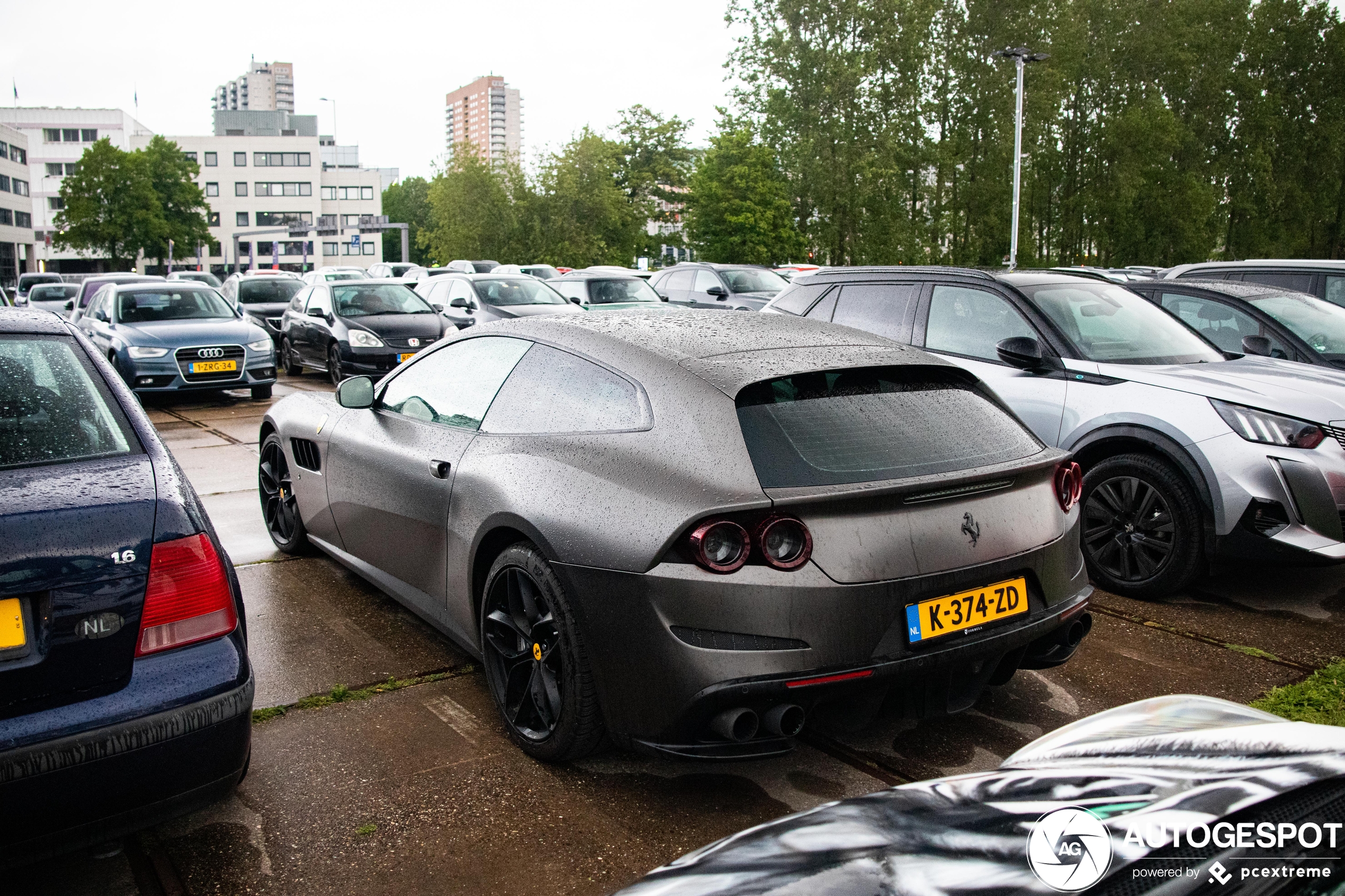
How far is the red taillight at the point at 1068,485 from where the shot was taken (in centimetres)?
346

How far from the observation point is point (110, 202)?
68.1 metres

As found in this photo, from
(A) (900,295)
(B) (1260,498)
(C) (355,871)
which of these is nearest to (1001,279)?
(A) (900,295)

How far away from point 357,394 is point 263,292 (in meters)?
17.7

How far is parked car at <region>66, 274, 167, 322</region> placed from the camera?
15.1 m

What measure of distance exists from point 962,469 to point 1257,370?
366cm

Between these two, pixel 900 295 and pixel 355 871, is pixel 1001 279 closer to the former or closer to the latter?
pixel 900 295

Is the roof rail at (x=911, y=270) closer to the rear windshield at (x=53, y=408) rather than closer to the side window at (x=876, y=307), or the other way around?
the side window at (x=876, y=307)

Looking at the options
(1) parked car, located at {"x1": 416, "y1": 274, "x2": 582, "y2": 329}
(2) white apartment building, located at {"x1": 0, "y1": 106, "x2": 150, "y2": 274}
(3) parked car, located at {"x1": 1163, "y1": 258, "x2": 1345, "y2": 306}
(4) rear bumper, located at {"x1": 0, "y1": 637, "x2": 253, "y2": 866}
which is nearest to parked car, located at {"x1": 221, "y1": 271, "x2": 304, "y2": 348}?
(1) parked car, located at {"x1": 416, "y1": 274, "x2": 582, "y2": 329}

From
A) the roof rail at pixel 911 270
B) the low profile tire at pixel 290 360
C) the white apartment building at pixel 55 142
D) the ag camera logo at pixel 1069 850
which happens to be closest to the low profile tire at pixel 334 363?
the low profile tire at pixel 290 360

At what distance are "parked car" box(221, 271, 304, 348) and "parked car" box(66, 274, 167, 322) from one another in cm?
189

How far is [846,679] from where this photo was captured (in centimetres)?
280

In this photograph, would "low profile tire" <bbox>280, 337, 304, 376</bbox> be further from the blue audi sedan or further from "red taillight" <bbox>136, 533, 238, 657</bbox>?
"red taillight" <bbox>136, 533, 238, 657</bbox>

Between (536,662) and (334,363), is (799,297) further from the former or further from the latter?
(334,363)

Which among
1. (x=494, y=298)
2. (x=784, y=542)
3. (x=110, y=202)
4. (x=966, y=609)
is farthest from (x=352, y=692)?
(x=110, y=202)
